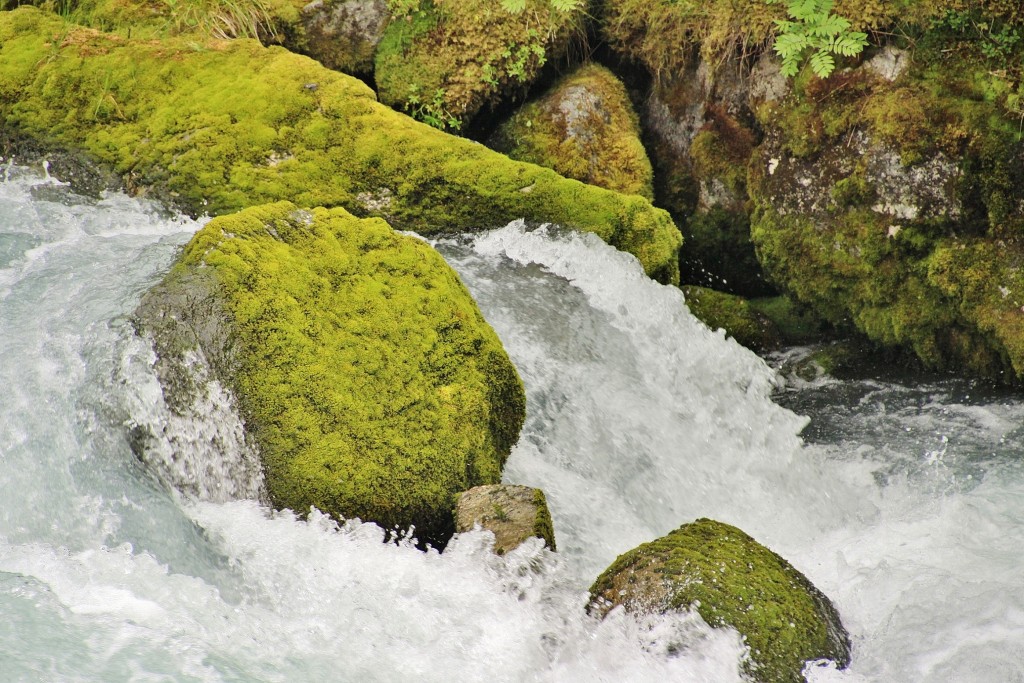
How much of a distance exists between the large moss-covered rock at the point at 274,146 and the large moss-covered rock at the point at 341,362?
1466mm

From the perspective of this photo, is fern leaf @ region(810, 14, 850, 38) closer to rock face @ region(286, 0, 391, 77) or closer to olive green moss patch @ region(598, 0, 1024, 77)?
olive green moss patch @ region(598, 0, 1024, 77)

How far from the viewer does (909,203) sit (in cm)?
587

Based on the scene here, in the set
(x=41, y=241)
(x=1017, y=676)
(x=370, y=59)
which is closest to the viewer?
(x=1017, y=676)

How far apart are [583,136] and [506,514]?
4.17 meters

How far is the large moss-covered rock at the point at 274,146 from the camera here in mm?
5996

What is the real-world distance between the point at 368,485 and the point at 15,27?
5064 mm

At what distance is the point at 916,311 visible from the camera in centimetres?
598

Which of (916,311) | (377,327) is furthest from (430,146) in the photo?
(916,311)

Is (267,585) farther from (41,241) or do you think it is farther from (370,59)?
(370,59)

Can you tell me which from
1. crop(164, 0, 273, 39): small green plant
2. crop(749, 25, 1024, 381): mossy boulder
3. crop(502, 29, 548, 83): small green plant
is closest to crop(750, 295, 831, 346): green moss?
crop(749, 25, 1024, 381): mossy boulder

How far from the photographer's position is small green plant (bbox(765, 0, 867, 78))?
236 inches

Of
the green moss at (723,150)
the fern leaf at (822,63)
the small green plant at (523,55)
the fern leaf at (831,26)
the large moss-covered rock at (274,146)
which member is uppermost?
the fern leaf at (831,26)

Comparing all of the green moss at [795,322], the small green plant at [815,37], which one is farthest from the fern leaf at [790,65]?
the green moss at [795,322]

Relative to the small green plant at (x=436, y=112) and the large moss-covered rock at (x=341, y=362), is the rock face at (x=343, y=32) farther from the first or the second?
the large moss-covered rock at (x=341, y=362)
